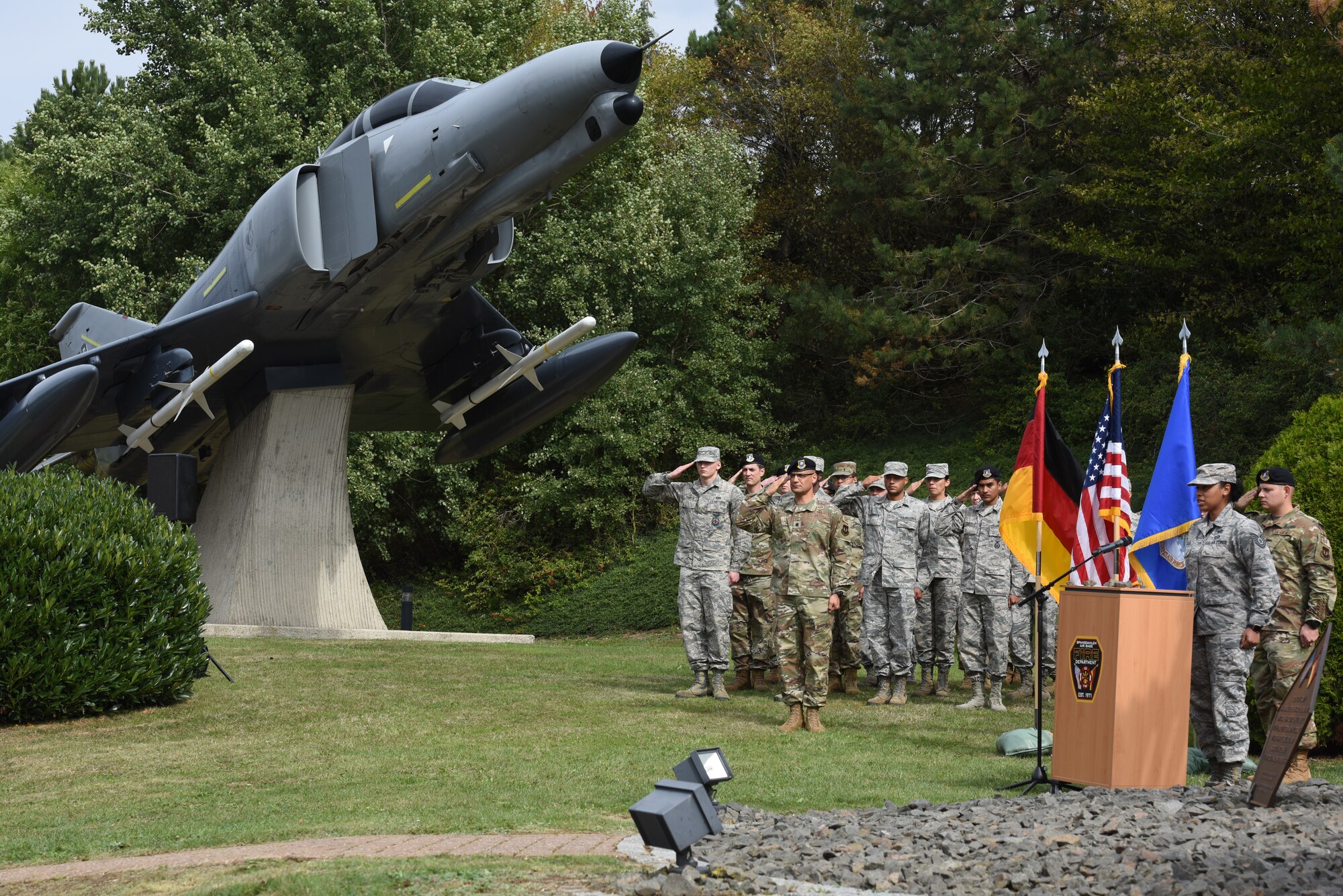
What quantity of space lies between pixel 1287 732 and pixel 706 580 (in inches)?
233

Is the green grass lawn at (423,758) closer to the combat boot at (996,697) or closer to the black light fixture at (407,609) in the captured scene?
the combat boot at (996,697)

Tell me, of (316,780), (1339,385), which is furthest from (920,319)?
(316,780)

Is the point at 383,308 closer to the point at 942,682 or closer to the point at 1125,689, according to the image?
the point at 942,682

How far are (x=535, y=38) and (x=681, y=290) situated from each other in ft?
33.3

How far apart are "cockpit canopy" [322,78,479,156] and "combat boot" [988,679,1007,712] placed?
8070 millimetres

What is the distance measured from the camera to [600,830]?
591cm

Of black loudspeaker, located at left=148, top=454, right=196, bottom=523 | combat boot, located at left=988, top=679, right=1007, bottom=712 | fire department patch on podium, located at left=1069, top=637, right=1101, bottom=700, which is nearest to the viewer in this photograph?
fire department patch on podium, located at left=1069, top=637, right=1101, bottom=700

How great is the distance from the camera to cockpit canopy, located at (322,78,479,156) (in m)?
13.0

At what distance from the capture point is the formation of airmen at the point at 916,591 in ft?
23.8

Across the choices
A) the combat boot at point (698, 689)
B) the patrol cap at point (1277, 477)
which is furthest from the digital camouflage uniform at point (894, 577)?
the patrol cap at point (1277, 477)

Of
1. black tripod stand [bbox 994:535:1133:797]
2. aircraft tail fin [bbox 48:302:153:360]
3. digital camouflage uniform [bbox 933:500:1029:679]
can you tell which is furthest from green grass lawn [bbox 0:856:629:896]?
aircraft tail fin [bbox 48:302:153:360]

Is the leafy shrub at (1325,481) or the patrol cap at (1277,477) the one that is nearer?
the patrol cap at (1277,477)

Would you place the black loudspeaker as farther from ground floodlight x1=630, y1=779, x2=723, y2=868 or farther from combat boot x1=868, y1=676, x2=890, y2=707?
ground floodlight x1=630, y1=779, x2=723, y2=868

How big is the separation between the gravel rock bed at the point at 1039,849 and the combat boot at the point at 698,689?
527 cm
